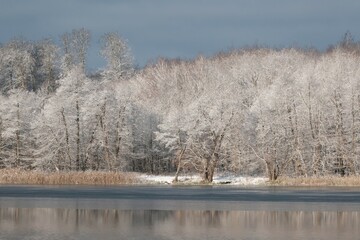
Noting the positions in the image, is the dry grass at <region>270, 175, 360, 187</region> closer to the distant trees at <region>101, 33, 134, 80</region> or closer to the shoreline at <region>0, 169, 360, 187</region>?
the shoreline at <region>0, 169, 360, 187</region>

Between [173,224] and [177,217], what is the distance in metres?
3.32

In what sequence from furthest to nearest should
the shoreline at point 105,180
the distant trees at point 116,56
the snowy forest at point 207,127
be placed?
1. the distant trees at point 116,56
2. the snowy forest at point 207,127
3. the shoreline at point 105,180

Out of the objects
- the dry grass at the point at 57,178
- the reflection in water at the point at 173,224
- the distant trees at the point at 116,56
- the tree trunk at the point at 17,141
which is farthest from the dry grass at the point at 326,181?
the distant trees at the point at 116,56

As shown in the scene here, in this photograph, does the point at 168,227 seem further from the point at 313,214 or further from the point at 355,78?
the point at 355,78

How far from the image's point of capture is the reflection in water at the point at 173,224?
2606cm

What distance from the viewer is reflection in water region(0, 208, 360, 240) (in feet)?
85.5

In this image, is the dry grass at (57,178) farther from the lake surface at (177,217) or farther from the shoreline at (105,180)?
the lake surface at (177,217)

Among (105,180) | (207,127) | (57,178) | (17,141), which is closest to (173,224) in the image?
(105,180)

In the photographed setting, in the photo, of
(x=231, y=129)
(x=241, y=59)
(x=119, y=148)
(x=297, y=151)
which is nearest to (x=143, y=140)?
(x=119, y=148)

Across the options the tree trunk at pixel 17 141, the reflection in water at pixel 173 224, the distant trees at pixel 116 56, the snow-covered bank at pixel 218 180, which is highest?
the distant trees at pixel 116 56

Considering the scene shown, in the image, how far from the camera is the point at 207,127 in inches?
3150

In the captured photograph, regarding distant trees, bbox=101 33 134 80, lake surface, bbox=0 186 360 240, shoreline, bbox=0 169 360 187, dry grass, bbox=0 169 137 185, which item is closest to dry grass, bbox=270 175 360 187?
shoreline, bbox=0 169 360 187

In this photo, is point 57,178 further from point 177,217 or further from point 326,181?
point 177,217

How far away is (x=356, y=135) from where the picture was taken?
252 feet
